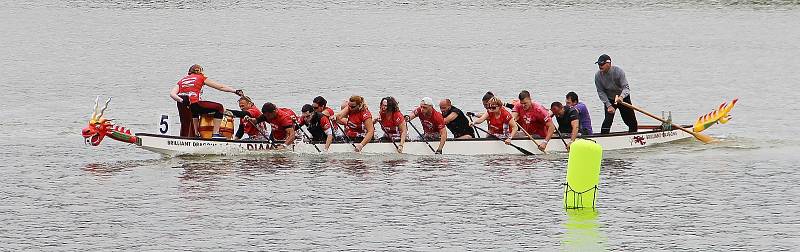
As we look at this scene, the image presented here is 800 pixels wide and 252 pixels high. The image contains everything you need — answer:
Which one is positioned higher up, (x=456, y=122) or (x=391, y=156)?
(x=456, y=122)

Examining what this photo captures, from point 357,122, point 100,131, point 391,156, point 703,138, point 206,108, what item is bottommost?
point 391,156

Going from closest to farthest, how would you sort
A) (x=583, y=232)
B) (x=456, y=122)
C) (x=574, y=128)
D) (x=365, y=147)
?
1. (x=583, y=232)
2. (x=365, y=147)
3. (x=574, y=128)
4. (x=456, y=122)

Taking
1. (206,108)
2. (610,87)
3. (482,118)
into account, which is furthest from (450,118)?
(206,108)

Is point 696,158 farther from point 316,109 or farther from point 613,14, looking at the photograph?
point 613,14

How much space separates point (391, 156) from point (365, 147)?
0.81 meters

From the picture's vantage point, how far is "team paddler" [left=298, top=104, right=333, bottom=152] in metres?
33.9

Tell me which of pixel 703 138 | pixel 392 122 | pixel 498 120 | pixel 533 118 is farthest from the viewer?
pixel 703 138

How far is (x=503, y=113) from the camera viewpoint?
34.7 meters

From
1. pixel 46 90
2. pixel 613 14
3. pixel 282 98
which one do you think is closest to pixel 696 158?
pixel 282 98

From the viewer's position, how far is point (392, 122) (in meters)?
34.5

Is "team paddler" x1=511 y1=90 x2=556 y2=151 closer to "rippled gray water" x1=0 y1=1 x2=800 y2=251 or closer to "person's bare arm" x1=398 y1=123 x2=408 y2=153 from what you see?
"rippled gray water" x1=0 y1=1 x2=800 y2=251

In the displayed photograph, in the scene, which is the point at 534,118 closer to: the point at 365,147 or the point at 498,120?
the point at 498,120

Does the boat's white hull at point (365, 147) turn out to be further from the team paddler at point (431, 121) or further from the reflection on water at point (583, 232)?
the reflection on water at point (583, 232)

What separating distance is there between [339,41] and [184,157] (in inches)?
1999
